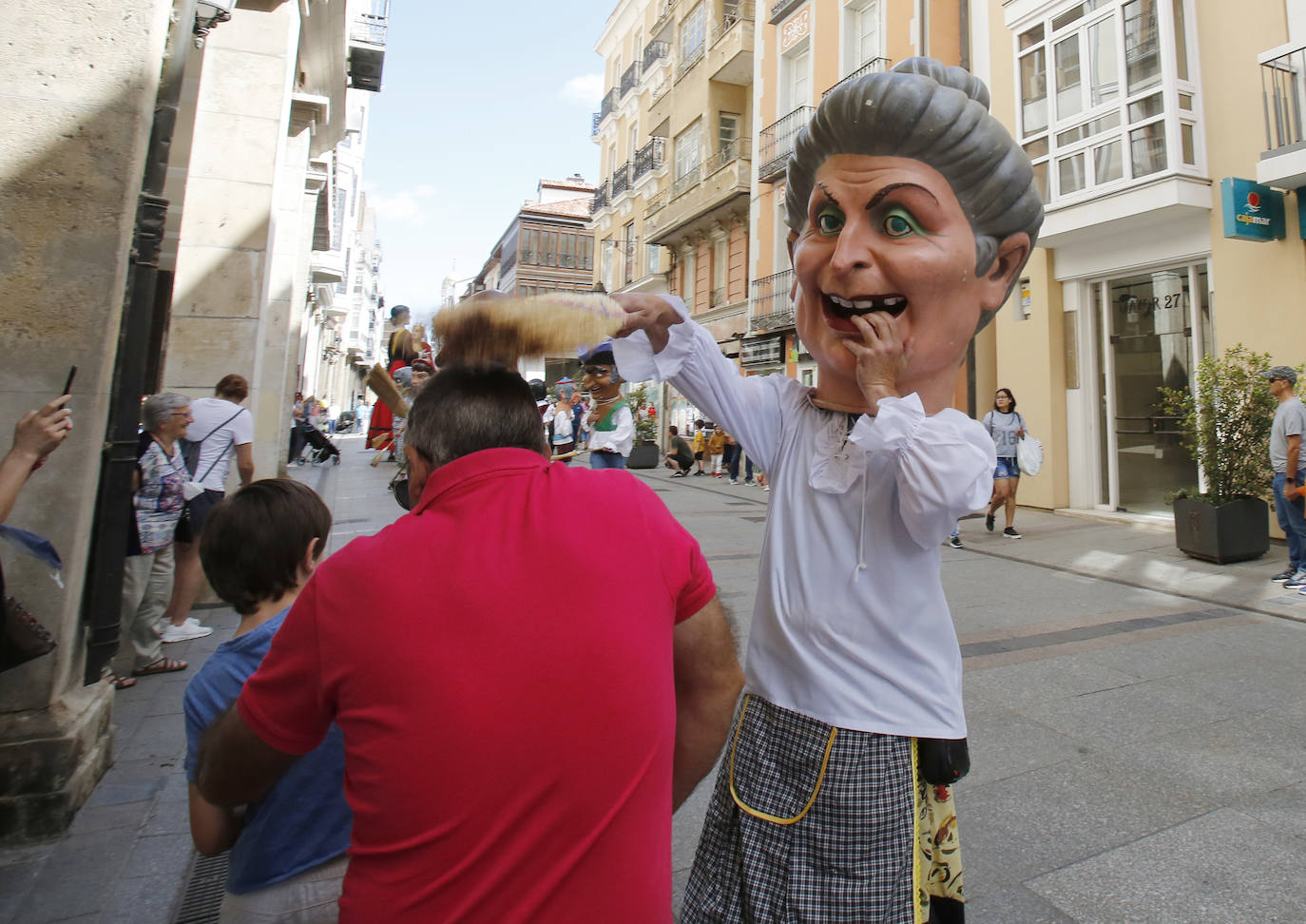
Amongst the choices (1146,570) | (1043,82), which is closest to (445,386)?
(1146,570)

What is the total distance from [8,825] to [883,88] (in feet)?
11.2

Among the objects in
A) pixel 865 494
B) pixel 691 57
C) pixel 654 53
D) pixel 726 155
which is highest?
pixel 654 53

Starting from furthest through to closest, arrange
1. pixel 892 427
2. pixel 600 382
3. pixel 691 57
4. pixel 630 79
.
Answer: pixel 630 79, pixel 691 57, pixel 600 382, pixel 892 427

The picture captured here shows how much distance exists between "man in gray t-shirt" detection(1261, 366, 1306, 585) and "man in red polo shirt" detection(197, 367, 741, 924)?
695 cm

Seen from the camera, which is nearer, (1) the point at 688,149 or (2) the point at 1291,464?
(2) the point at 1291,464

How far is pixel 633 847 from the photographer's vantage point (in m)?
1.07

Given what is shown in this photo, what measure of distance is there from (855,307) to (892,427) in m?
0.35

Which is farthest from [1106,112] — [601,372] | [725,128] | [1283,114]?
[725,128]

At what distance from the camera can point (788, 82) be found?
1767 centimetres

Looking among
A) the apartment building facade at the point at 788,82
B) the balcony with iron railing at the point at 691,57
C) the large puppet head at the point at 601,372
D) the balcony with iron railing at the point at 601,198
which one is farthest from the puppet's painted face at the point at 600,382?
the balcony with iron railing at the point at 601,198

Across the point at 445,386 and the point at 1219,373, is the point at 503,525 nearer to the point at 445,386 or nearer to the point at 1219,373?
the point at 445,386

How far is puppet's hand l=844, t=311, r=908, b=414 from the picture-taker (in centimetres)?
139

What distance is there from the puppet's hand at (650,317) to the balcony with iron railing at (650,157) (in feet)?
79.0

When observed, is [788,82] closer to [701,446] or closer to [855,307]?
[701,446]
